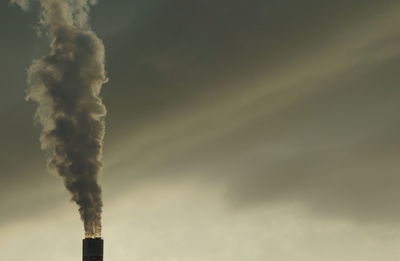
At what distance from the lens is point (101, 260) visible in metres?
78.4

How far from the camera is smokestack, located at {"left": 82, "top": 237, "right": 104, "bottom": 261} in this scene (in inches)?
3073

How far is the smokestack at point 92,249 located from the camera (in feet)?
256

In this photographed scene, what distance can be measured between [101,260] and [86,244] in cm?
196

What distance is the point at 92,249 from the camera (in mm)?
78312

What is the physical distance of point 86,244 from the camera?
78.8 meters
